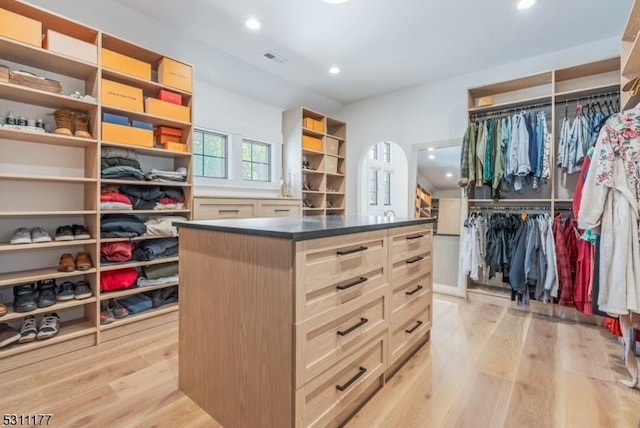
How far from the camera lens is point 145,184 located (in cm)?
259

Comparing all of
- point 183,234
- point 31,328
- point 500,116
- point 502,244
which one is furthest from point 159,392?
point 500,116

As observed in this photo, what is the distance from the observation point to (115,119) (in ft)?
7.97

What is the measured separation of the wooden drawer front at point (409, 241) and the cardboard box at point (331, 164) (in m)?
2.54

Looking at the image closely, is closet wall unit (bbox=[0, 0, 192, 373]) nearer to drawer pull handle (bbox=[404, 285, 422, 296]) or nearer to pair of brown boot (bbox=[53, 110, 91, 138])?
pair of brown boot (bbox=[53, 110, 91, 138])

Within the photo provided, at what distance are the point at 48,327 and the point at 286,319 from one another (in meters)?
1.99

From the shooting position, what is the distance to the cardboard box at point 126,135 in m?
2.35

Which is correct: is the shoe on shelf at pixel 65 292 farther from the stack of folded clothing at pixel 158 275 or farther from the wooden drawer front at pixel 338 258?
the wooden drawer front at pixel 338 258

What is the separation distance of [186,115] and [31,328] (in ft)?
6.43

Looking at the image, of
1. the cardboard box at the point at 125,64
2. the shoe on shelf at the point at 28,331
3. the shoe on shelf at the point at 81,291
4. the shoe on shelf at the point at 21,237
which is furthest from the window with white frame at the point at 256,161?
the shoe on shelf at the point at 28,331

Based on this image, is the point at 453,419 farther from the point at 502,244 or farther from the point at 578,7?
the point at 578,7

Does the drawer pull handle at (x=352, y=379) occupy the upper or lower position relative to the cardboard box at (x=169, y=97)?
lower

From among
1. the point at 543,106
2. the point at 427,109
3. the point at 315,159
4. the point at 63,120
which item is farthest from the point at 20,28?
the point at 543,106

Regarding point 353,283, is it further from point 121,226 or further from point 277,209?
point 277,209

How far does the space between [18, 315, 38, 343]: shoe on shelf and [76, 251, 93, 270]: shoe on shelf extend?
436 mm
